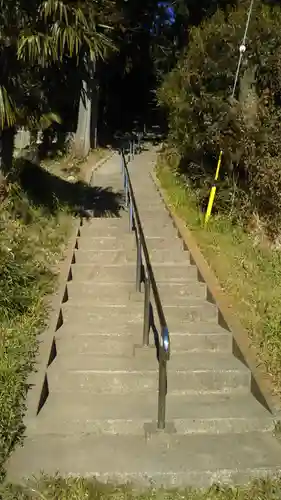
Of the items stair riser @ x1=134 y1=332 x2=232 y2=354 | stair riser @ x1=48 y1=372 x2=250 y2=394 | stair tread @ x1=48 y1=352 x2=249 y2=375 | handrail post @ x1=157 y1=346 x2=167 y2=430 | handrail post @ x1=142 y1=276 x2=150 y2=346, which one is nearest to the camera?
handrail post @ x1=157 y1=346 x2=167 y2=430

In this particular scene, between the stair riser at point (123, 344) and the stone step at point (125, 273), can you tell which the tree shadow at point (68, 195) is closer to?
the stone step at point (125, 273)

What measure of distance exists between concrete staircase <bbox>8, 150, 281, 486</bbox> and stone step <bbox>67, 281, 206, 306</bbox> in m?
0.01

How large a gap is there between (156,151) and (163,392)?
1688cm

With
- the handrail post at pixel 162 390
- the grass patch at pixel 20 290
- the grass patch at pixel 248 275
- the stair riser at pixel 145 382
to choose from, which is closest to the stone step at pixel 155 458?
the handrail post at pixel 162 390

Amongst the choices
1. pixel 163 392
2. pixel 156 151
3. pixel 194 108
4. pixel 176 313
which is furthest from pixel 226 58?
pixel 156 151

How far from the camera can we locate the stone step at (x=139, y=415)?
4.64 metres

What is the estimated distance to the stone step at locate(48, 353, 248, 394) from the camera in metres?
5.23

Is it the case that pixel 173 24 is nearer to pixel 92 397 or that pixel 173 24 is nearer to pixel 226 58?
pixel 226 58

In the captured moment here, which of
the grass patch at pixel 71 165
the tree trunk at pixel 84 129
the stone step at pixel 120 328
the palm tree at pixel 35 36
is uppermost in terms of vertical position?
the palm tree at pixel 35 36

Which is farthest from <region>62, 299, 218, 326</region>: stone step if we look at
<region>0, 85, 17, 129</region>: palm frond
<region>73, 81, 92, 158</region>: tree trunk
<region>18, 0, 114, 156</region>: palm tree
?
<region>73, 81, 92, 158</region>: tree trunk

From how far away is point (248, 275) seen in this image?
24.5 ft

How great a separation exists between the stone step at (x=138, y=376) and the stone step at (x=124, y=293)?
139 cm

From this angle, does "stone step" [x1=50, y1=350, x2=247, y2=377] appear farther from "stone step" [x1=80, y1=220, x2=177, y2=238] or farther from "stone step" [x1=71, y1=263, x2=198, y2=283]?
"stone step" [x1=80, y1=220, x2=177, y2=238]

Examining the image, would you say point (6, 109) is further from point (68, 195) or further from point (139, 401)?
point (68, 195)
